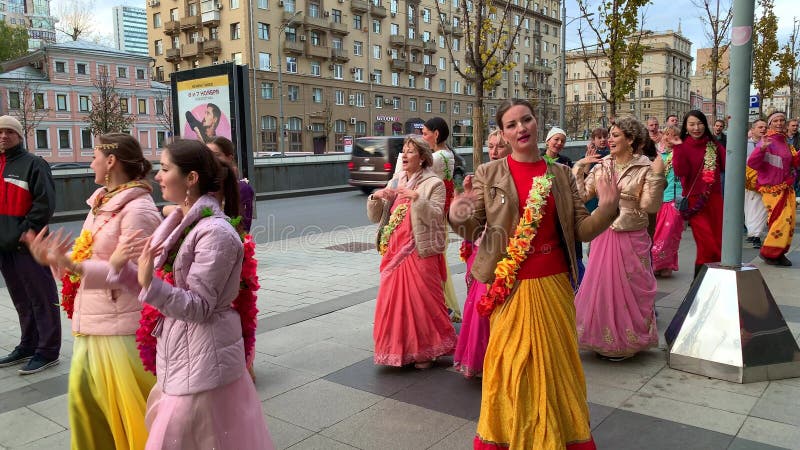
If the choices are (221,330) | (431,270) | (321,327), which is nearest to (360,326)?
(321,327)

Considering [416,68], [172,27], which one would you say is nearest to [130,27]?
[172,27]

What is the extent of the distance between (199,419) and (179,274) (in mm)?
586

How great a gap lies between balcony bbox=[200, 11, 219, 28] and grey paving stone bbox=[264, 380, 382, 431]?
2076 inches

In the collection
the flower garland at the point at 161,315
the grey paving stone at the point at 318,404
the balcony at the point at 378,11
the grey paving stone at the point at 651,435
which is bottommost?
the grey paving stone at the point at 318,404

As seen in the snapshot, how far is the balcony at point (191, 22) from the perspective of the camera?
53.6 m

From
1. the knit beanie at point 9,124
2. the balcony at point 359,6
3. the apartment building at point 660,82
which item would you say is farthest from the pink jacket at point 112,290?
the apartment building at point 660,82

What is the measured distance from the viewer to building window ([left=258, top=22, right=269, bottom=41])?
167 ft

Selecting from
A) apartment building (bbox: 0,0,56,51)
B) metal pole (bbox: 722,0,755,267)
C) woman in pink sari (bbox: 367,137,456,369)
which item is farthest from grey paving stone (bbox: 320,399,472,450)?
apartment building (bbox: 0,0,56,51)

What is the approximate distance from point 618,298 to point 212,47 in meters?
52.8

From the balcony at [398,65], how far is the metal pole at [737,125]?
58807mm

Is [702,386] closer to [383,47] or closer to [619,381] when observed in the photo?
[619,381]

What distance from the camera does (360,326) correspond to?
6062mm

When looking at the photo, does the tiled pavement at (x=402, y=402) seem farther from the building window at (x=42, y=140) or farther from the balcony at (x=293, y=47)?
the building window at (x=42, y=140)

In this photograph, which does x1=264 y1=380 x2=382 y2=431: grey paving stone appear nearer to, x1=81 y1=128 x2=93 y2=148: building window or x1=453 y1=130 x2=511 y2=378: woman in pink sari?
x1=453 y1=130 x2=511 y2=378: woman in pink sari
